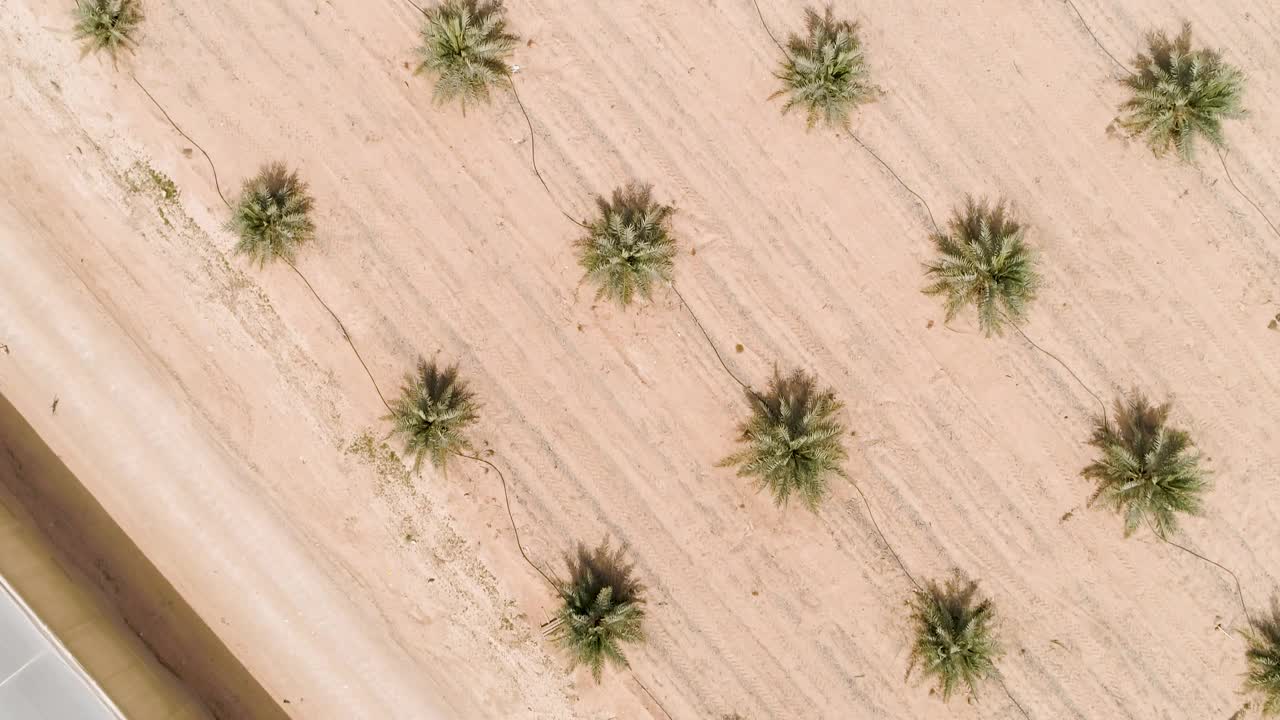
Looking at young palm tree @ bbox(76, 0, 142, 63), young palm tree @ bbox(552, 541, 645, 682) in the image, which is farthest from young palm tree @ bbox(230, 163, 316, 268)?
young palm tree @ bbox(552, 541, 645, 682)

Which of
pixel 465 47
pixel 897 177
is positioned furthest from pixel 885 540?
pixel 465 47

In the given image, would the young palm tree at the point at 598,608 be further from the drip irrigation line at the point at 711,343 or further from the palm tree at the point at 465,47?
the palm tree at the point at 465,47

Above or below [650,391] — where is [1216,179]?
below

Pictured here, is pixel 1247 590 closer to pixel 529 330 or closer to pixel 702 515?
pixel 702 515

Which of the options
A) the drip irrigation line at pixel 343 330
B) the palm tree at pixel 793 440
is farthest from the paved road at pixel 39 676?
the palm tree at pixel 793 440

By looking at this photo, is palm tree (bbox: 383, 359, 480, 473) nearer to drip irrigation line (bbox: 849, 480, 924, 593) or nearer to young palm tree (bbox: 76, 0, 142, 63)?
drip irrigation line (bbox: 849, 480, 924, 593)

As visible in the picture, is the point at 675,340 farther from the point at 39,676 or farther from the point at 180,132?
the point at 39,676

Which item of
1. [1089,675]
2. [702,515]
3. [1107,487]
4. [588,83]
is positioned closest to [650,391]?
[702,515]
